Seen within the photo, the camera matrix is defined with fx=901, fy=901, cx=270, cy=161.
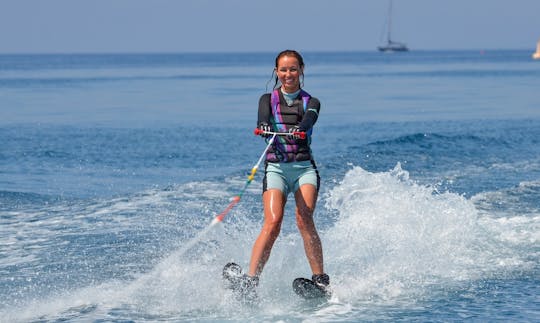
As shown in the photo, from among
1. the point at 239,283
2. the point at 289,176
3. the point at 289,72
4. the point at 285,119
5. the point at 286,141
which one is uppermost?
the point at 289,72

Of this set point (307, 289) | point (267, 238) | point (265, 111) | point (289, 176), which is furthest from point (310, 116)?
point (307, 289)

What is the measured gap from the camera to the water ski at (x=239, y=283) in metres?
6.69

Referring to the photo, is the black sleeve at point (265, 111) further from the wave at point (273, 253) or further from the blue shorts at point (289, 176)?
the wave at point (273, 253)

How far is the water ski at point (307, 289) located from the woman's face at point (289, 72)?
58.3 inches

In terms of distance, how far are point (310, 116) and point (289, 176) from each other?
0.53 meters

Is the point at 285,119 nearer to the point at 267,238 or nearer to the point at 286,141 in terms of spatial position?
the point at 286,141

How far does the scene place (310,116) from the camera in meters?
6.77

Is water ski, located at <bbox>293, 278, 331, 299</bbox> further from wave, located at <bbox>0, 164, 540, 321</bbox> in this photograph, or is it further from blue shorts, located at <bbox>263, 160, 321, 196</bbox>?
blue shorts, located at <bbox>263, 160, 321, 196</bbox>

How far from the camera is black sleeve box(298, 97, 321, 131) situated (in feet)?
22.0

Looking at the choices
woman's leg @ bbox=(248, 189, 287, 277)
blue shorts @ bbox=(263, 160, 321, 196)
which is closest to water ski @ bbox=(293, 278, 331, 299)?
woman's leg @ bbox=(248, 189, 287, 277)

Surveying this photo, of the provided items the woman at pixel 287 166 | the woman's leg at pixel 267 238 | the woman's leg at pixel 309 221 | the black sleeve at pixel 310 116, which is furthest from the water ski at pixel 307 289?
the black sleeve at pixel 310 116

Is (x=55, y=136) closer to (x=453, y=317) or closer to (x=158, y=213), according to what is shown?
(x=158, y=213)

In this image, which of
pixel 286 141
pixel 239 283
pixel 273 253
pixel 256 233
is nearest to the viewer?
pixel 239 283

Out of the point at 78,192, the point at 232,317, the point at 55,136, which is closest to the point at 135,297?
the point at 232,317
